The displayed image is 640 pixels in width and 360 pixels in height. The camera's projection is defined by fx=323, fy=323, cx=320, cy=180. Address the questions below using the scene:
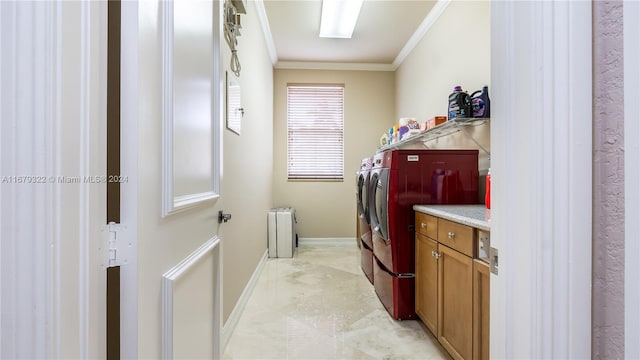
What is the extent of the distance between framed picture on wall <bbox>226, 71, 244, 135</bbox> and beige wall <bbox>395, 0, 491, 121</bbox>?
1.78m

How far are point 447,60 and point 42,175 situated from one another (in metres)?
3.33

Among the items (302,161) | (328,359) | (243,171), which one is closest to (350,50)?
(302,161)

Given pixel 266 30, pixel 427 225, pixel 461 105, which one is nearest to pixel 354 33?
pixel 266 30

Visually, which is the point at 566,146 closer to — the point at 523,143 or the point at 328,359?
the point at 523,143

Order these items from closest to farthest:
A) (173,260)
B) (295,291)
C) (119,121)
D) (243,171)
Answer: (119,121), (173,260), (243,171), (295,291)

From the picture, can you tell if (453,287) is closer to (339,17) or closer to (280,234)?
(280,234)

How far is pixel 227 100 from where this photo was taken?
6.84ft

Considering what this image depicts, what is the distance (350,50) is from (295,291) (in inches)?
126

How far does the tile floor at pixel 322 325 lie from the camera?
1.92 m

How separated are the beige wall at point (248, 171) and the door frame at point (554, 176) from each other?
1645 millimetres

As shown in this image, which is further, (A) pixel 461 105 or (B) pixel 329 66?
(B) pixel 329 66

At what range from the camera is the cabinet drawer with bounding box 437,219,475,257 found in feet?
4.97

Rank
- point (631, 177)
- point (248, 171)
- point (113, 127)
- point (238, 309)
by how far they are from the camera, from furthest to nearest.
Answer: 1. point (248, 171)
2. point (238, 309)
3. point (113, 127)
4. point (631, 177)

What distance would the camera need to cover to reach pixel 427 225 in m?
2.04
